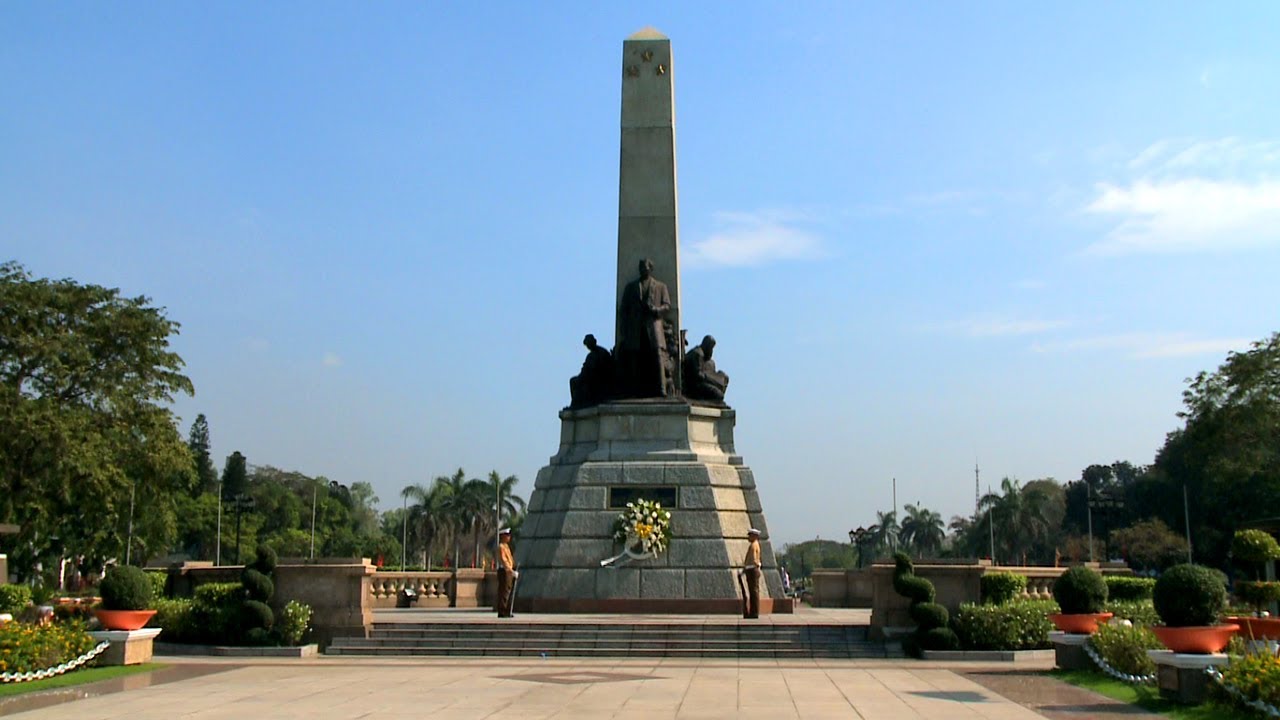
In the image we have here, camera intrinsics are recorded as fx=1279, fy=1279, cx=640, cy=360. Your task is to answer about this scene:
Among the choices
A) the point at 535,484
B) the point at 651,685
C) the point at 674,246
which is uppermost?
the point at 674,246

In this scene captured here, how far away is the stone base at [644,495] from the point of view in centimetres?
2450

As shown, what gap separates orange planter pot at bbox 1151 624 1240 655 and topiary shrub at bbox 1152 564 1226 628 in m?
0.14

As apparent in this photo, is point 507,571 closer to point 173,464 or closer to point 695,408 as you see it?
point 695,408

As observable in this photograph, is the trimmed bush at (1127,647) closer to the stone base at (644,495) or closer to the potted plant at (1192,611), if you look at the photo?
the potted plant at (1192,611)

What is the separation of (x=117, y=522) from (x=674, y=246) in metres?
27.2

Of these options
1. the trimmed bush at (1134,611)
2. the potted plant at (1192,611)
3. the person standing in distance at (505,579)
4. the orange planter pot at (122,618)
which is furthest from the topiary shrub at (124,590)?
the trimmed bush at (1134,611)

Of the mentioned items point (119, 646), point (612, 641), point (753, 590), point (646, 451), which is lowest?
point (612, 641)

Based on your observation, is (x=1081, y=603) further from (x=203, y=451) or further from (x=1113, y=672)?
(x=203, y=451)

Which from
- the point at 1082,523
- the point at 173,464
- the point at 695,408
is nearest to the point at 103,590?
the point at 695,408

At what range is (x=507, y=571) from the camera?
74.7 feet

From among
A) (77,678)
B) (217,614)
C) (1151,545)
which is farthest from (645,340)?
(1151,545)

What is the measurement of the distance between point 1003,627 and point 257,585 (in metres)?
11.6

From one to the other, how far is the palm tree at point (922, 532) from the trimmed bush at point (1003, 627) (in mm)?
82413

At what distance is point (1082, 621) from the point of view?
17172 millimetres
